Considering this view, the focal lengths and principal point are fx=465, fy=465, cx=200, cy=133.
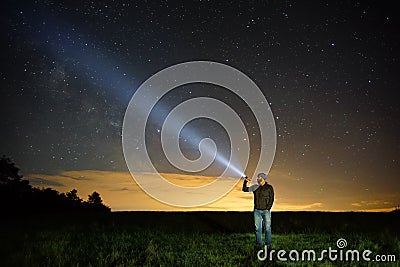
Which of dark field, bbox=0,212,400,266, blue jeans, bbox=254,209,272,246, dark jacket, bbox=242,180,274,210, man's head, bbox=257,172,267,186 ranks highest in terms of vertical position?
man's head, bbox=257,172,267,186

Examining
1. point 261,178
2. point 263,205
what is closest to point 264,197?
point 263,205

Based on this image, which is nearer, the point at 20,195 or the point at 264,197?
the point at 264,197

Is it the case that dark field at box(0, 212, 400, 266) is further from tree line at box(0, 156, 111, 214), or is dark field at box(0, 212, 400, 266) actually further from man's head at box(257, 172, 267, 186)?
tree line at box(0, 156, 111, 214)

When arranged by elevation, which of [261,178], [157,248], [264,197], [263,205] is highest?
[261,178]

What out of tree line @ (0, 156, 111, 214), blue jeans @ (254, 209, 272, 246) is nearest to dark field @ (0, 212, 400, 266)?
blue jeans @ (254, 209, 272, 246)

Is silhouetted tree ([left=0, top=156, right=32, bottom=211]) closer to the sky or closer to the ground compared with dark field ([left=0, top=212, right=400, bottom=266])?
closer to the sky

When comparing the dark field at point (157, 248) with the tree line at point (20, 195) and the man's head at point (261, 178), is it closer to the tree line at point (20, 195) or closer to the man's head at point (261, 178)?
the man's head at point (261, 178)

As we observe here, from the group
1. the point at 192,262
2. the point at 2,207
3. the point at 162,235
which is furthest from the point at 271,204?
the point at 2,207

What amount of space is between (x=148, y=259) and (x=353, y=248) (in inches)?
250

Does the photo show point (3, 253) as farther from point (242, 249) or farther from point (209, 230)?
point (209, 230)

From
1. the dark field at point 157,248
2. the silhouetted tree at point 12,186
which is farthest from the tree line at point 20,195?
the dark field at point 157,248

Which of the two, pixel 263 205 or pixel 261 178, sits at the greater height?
pixel 261 178

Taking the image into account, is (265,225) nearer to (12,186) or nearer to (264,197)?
(264,197)

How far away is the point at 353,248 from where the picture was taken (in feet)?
47.1
